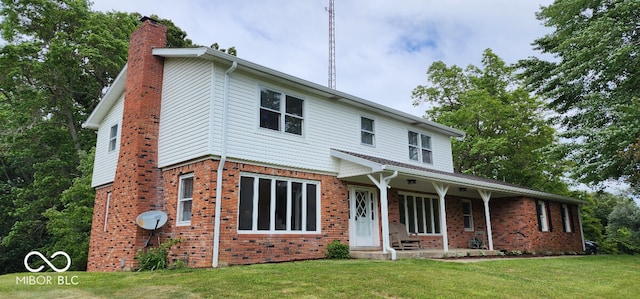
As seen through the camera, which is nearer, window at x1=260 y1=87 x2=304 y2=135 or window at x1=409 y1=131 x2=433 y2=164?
window at x1=260 y1=87 x2=304 y2=135

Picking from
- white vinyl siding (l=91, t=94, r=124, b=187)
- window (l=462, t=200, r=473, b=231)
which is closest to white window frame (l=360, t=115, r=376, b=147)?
window (l=462, t=200, r=473, b=231)

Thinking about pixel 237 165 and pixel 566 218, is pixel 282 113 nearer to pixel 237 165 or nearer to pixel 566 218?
pixel 237 165

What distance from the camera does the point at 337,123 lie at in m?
12.8

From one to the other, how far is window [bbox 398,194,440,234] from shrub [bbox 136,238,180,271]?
7.85 meters

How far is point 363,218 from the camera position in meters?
12.9

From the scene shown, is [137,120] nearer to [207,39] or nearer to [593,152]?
[593,152]

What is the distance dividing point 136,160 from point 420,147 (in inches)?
397

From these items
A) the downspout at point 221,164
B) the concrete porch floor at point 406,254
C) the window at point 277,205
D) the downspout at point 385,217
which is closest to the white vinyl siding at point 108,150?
the downspout at point 221,164

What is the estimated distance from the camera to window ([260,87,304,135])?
11.0 metres

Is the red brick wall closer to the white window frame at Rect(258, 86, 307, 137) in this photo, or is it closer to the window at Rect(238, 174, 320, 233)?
the window at Rect(238, 174, 320, 233)

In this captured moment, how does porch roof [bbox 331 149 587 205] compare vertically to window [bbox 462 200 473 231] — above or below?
above

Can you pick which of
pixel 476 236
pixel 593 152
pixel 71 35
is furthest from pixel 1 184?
pixel 593 152

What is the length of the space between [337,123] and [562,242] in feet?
39.0

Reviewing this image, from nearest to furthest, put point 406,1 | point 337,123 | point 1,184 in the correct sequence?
1. point 337,123
2. point 406,1
3. point 1,184
